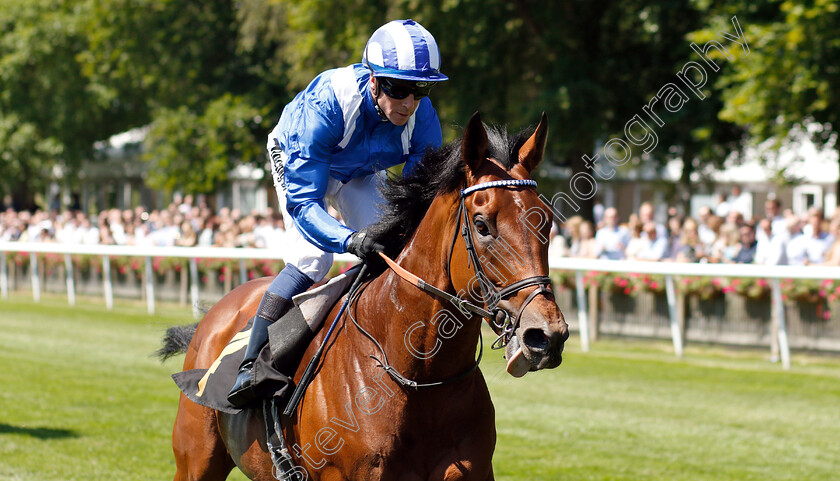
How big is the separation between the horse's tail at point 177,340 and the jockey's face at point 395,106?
1.77 meters

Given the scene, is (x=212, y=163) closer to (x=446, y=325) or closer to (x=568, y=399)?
(x=568, y=399)

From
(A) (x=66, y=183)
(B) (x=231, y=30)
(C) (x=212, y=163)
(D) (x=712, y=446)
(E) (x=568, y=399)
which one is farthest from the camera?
(A) (x=66, y=183)

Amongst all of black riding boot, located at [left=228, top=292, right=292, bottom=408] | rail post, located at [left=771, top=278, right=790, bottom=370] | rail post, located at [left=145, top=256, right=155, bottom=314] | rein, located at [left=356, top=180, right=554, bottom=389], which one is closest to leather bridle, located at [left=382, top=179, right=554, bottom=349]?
rein, located at [left=356, top=180, right=554, bottom=389]

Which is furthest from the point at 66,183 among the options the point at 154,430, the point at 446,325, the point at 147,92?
the point at 446,325

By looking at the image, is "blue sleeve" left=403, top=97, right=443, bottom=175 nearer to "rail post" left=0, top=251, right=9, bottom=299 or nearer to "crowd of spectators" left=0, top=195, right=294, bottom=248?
"crowd of spectators" left=0, top=195, right=294, bottom=248

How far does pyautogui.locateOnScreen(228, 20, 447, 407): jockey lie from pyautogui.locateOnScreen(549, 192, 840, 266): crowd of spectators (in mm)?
7092

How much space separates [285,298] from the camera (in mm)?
3551

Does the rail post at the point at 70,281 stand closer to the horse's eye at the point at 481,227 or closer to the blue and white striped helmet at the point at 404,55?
the blue and white striped helmet at the point at 404,55

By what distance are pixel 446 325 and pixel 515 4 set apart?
50.4 ft

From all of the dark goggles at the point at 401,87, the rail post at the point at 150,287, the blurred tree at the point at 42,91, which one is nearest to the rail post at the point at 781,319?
the dark goggles at the point at 401,87

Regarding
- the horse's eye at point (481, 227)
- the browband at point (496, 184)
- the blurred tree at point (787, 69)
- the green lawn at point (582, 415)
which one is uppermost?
the blurred tree at point (787, 69)

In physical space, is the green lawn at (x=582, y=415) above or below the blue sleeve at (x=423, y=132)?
below

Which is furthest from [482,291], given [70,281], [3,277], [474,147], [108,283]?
[3,277]

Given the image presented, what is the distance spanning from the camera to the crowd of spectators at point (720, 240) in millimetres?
9898
